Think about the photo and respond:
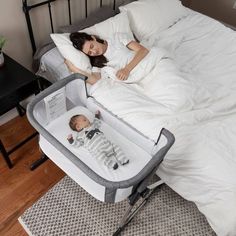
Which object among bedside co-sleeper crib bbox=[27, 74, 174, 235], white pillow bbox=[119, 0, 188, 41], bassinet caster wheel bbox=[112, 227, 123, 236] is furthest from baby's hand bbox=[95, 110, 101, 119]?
white pillow bbox=[119, 0, 188, 41]

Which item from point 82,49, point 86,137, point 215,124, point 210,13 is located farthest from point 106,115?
point 210,13

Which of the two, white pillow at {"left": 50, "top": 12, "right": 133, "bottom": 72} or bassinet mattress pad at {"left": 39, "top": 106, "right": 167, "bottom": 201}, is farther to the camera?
white pillow at {"left": 50, "top": 12, "right": 133, "bottom": 72}

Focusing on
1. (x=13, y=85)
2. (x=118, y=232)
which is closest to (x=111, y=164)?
(x=118, y=232)

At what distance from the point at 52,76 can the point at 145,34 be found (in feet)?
2.47

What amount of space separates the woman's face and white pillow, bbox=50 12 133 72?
4cm

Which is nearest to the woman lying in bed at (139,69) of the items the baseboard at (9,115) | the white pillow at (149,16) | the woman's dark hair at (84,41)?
the woman's dark hair at (84,41)

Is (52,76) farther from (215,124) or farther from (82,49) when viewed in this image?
(215,124)

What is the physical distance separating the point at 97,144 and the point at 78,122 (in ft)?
0.57

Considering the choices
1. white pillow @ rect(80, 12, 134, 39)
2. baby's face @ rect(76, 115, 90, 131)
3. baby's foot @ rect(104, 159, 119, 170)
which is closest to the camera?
baby's foot @ rect(104, 159, 119, 170)

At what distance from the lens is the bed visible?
1.10 meters

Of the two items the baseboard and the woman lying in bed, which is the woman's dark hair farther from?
the baseboard

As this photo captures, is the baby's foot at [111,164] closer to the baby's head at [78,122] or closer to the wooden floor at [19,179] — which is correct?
the baby's head at [78,122]

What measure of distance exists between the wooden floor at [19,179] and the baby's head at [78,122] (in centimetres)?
49

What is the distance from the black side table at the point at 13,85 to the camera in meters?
1.28
